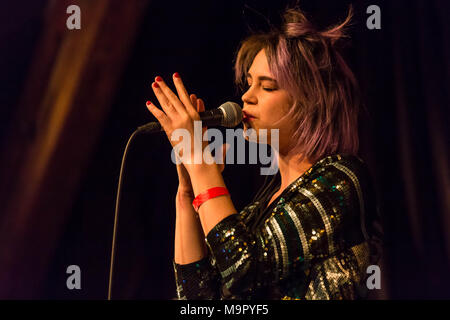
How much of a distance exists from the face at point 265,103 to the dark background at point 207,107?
526 millimetres

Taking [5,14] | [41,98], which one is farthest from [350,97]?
[5,14]

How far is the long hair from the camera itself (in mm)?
1078

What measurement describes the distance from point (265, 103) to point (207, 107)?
23.0 inches

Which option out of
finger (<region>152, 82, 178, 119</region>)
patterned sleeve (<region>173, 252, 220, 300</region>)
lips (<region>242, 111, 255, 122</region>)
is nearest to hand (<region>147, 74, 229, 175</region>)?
finger (<region>152, 82, 178, 119</region>)

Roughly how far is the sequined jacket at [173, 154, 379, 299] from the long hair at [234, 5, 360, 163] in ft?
0.24

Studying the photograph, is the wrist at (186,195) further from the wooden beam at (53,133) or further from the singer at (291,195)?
the wooden beam at (53,133)

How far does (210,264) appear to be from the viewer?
3.88 feet

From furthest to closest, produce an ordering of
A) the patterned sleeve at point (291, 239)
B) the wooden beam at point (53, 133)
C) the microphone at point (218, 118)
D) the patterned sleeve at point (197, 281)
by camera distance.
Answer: the wooden beam at point (53, 133) < the patterned sleeve at point (197, 281) < the microphone at point (218, 118) < the patterned sleeve at point (291, 239)

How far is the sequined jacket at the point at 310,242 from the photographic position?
0.90 metres

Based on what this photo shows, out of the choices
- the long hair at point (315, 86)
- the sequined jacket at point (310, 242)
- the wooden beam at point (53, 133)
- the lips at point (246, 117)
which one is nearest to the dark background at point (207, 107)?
the wooden beam at point (53, 133)

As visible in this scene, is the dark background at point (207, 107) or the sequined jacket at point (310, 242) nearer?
the sequined jacket at point (310, 242)

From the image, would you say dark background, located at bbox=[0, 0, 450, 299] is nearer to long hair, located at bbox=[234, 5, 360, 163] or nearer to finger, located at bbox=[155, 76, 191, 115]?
long hair, located at bbox=[234, 5, 360, 163]

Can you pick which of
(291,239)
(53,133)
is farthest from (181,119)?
(53,133)

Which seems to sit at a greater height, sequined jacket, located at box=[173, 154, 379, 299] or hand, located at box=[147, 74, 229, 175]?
hand, located at box=[147, 74, 229, 175]
